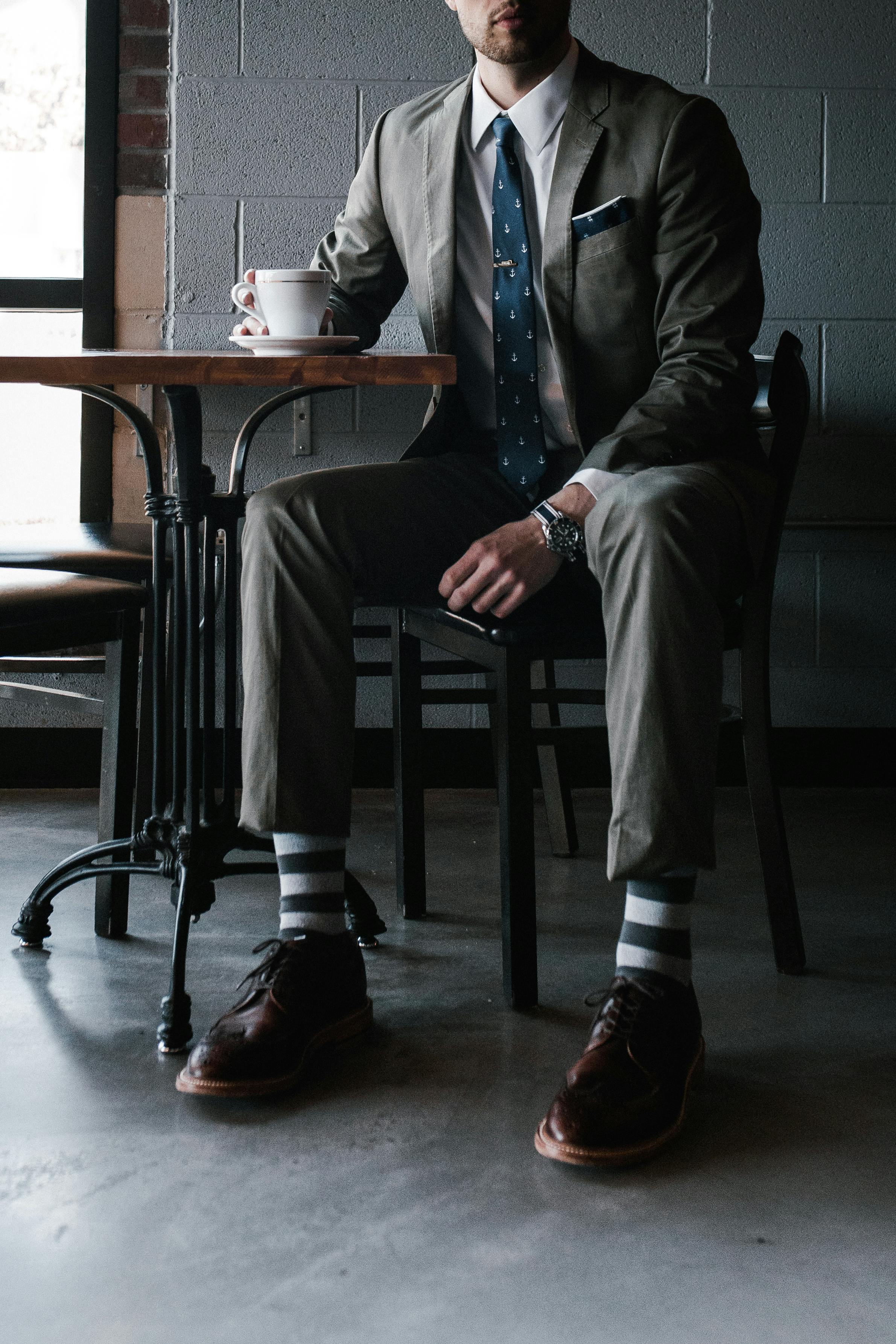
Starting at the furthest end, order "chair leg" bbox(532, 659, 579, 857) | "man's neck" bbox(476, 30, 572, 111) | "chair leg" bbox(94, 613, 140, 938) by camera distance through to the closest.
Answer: "chair leg" bbox(532, 659, 579, 857) < "chair leg" bbox(94, 613, 140, 938) < "man's neck" bbox(476, 30, 572, 111)

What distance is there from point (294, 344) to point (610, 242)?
1.56ft

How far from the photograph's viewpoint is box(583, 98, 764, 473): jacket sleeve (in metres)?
1.56

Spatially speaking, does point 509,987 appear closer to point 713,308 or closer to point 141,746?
point 141,746

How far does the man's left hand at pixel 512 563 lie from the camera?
4.98ft

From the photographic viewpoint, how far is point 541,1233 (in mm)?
1098

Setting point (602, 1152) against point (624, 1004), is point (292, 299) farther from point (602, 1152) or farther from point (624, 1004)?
point (602, 1152)

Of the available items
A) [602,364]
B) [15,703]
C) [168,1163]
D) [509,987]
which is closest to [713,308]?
[602,364]

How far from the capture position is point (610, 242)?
165 centimetres

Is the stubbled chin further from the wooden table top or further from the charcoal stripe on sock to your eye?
the charcoal stripe on sock

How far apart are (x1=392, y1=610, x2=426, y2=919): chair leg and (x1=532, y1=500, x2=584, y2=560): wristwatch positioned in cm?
50

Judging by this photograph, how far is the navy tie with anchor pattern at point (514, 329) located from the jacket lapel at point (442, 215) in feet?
0.19

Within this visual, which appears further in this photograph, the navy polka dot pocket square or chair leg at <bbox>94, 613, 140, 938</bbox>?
chair leg at <bbox>94, 613, 140, 938</bbox>

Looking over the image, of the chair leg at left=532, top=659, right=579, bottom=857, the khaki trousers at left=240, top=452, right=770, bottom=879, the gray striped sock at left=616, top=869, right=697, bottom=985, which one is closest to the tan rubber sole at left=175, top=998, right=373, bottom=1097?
the khaki trousers at left=240, top=452, right=770, bottom=879

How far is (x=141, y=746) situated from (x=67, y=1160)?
0.83 meters
